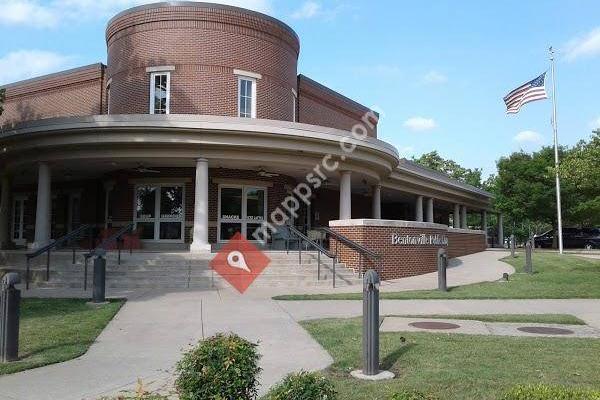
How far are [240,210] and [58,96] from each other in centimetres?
1246

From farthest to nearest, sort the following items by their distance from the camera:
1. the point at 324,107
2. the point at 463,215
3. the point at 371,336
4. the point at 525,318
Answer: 1. the point at 463,215
2. the point at 324,107
3. the point at 525,318
4. the point at 371,336

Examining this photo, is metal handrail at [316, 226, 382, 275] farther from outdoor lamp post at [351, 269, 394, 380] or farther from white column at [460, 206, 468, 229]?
white column at [460, 206, 468, 229]

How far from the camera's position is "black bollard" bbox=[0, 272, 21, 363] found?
6.63 metres

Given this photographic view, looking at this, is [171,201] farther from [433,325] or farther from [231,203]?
[433,325]

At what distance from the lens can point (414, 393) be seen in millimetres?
3451

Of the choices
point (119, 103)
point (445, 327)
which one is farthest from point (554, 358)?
point (119, 103)

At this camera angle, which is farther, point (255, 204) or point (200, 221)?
point (255, 204)

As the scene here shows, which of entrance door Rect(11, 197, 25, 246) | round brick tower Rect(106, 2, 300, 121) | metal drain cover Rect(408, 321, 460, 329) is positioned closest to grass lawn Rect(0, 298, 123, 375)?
metal drain cover Rect(408, 321, 460, 329)

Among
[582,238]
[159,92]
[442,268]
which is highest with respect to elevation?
[159,92]

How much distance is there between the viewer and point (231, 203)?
20.9m

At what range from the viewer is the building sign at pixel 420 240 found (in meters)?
17.7

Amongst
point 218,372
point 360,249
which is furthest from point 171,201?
point 218,372

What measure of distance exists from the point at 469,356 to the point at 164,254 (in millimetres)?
10866

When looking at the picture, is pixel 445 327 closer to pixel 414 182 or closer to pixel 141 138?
pixel 141 138
